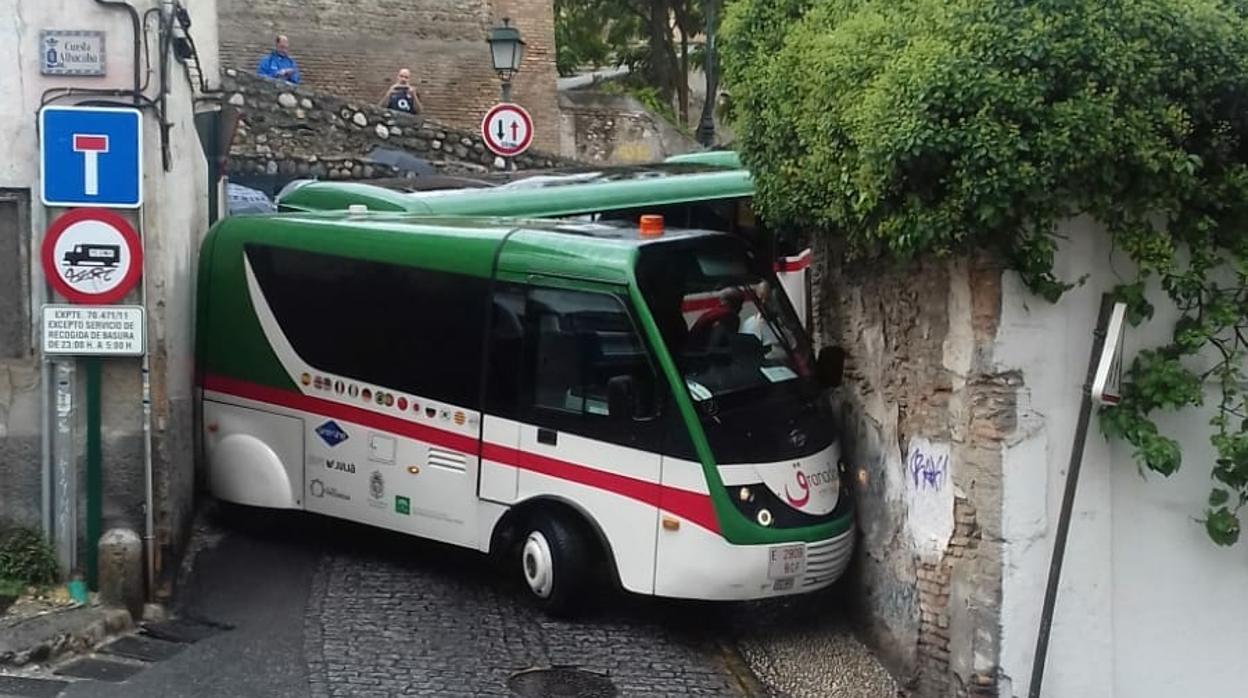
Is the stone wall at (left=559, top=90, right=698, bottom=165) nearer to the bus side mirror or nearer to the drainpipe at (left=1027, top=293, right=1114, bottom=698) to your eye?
the bus side mirror

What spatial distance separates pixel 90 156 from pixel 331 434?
2.52 metres

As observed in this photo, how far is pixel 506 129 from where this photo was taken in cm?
1567

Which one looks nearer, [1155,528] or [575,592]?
[1155,528]

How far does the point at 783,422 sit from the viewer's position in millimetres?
8094

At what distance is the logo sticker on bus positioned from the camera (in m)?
9.57

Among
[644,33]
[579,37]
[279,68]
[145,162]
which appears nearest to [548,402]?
[145,162]

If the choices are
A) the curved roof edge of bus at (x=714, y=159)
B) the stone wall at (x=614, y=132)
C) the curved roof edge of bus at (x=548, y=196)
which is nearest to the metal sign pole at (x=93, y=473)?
the curved roof edge of bus at (x=548, y=196)

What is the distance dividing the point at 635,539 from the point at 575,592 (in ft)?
1.93

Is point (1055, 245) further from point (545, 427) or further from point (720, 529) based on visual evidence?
point (545, 427)

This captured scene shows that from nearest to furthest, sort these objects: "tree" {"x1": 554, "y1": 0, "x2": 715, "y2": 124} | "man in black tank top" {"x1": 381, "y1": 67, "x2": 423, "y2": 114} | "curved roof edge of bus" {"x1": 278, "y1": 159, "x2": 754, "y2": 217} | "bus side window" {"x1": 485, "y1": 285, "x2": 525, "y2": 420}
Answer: "bus side window" {"x1": 485, "y1": 285, "x2": 525, "y2": 420}, "curved roof edge of bus" {"x1": 278, "y1": 159, "x2": 754, "y2": 217}, "man in black tank top" {"x1": 381, "y1": 67, "x2": 423, "y2": 114}, "tree" {"x1": 554, "y1": 0, "x2": 715, "y2": 124}

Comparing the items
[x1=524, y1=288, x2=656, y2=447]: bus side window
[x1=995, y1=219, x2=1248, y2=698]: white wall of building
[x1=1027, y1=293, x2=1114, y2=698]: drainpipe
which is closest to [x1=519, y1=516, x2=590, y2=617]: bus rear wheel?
[x1=524, y1=288, x2=656, y2=447]: bus side window

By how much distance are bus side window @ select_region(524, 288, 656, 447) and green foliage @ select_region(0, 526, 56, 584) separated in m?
2.86

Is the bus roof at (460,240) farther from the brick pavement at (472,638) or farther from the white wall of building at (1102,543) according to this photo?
the white wall of building at (1102,543)

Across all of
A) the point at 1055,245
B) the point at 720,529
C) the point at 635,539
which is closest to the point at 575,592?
the point at 635,539
